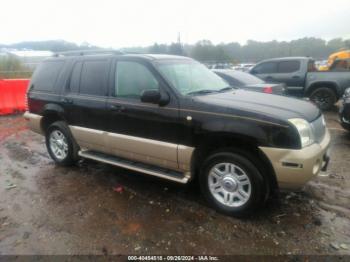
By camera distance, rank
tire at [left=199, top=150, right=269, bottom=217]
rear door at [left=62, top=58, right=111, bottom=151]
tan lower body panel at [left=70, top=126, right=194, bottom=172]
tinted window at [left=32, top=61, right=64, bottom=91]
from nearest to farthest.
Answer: tire at [left=199, top=150, right=269, bottom=217], tan lower body panel at [left=70, top=126, right=194, bottom=172], rear door at [left=62, top=58, right=111, bottom=151], tinted window at [left=32, top=61, right=64, bottom=91]

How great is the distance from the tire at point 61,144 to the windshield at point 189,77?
218cm

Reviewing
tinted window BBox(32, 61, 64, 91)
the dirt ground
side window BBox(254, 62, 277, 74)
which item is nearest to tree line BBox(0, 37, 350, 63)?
side window BBox(254, 62, 277, 74)

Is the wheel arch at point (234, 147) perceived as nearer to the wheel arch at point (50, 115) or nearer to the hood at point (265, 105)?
the hood at point (265, 105)

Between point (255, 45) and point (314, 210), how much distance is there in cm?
4462

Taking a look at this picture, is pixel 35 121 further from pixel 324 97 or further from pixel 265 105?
pixel 324 97

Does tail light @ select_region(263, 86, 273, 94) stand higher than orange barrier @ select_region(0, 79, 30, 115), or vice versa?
tail light @ select_region(263, 86, 273, 94)

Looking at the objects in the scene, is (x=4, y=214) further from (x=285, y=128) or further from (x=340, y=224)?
(x=340, y=224)

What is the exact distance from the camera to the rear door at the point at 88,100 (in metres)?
4.35

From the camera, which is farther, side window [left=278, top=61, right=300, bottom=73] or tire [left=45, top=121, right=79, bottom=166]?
side window [left=278, top=61, right=300, bottom=73]

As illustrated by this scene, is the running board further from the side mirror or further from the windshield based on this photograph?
the windshield

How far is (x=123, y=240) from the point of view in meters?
3.06

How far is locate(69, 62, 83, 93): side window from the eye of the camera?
4.72m

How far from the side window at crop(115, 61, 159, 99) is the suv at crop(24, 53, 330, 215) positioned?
0.01m

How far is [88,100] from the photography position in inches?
176
